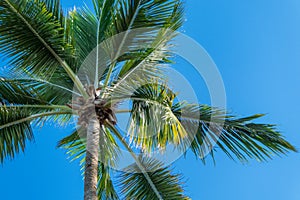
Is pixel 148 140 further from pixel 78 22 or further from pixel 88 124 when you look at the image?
pixel 78 22

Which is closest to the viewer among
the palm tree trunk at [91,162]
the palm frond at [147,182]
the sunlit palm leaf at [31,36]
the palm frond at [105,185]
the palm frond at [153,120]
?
the palm tree trunk at [91,162]

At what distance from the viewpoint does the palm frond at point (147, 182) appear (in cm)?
772

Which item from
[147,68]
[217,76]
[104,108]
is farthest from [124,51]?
[217,76]

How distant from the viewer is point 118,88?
7.69 metres

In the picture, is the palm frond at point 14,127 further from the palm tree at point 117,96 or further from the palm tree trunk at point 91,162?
the palm tree trunk at point 91,162

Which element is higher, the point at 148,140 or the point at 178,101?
the point at 178,101

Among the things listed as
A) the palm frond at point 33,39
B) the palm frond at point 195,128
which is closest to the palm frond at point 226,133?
the palm frond at point 195,128

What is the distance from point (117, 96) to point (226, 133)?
182cm

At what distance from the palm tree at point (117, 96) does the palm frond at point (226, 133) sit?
15mm

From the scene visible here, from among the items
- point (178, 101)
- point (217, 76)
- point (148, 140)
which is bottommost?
point (148, 140)

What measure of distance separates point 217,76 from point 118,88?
63.0 inches

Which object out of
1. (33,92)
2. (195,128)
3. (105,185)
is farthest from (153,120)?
(105,185)

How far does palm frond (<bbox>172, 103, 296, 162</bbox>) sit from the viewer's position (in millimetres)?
7164

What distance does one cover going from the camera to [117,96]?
7598 millimetres
